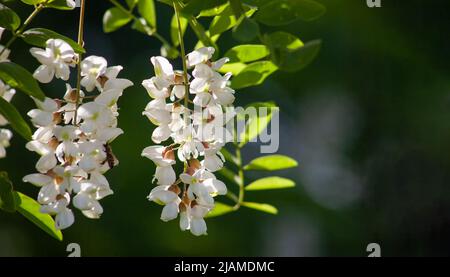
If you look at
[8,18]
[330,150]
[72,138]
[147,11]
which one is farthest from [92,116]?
[330,150]

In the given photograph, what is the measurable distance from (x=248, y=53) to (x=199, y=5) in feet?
0.41

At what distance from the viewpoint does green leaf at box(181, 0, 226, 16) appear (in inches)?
24.3

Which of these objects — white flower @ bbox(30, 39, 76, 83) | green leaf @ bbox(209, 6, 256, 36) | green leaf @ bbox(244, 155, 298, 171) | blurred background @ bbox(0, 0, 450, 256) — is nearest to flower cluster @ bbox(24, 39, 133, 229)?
white flower @ bbox(30, 39, 76, 83)

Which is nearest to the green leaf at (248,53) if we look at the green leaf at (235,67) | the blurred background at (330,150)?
the green leaf at (235,67)

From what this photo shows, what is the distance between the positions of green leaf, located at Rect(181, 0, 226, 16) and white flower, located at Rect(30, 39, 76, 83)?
105mm

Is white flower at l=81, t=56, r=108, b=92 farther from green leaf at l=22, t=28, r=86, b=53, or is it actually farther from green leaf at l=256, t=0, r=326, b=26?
green leaf at l=256, t=0, r=326, b=26

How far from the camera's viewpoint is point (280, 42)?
24.3 inches

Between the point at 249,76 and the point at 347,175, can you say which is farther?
the point at 347,175

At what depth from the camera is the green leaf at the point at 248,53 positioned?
2.38ft

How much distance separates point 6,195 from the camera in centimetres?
65

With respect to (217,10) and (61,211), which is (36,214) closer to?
(61,211)
